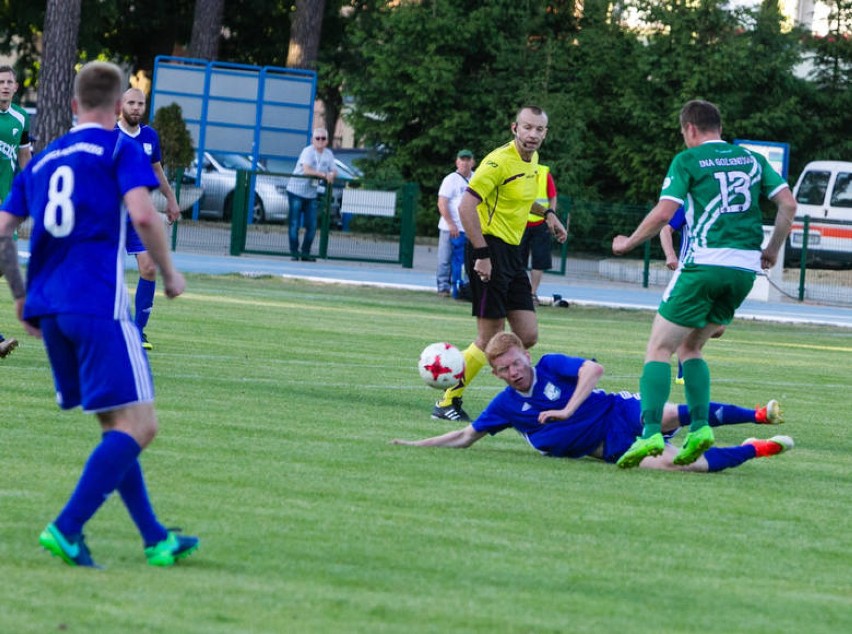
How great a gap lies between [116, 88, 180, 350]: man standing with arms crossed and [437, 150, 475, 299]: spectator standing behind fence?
769cm

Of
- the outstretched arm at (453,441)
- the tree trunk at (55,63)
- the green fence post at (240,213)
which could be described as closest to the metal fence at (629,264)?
the green fence post at (240,213)

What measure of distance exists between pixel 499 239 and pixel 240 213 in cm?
1866

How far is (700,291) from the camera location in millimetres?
8906

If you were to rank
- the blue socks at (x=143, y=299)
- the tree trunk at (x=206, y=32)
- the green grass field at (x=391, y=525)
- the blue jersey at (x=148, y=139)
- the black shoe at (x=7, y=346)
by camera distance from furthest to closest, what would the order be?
the tree trunk at (x=206, y=32)
the blue socks at (x=143, y=299)
the blue jersey at (x=148, y=139)
the black shoe at (x=7, y=346)
the green grass field at (x=391, y=525)

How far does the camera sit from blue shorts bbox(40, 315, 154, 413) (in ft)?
18.4

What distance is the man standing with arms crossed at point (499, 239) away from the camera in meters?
10.6

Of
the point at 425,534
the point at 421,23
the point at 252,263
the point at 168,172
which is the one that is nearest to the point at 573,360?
the point at 425,534

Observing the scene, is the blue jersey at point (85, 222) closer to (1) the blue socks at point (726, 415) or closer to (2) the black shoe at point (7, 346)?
(1) the blue socks at point (726, 415)

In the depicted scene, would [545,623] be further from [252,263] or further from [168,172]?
[168,172]

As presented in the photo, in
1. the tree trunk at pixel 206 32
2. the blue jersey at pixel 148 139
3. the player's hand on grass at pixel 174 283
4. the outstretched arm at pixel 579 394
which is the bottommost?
the outstretched arm at pixel 579 394

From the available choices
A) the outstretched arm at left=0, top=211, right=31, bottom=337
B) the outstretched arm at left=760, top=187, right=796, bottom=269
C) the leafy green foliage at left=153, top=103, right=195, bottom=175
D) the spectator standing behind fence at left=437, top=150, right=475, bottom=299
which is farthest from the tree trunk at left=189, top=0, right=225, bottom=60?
the outstretched arm at left=0, top=211, right=31, bottom=337

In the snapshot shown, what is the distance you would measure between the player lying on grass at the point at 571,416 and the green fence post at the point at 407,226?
2061 cm

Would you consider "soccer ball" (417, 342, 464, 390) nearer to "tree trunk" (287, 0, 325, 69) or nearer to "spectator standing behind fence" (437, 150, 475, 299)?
"spectator standing behind fence" (437, 150, 475, 299)

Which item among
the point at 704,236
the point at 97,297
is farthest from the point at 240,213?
the point at 97,297
